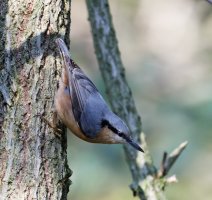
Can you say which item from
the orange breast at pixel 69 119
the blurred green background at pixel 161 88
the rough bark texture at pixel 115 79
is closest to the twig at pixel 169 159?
the rough bark texture at pixel 115 79

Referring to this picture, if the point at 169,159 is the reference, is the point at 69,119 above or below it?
above

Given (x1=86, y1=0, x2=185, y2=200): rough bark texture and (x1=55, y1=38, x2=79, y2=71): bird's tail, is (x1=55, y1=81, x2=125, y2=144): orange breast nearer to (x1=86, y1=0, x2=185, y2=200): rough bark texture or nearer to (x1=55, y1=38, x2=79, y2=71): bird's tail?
(x1=55, y1=38, x2=79, y2=71): bird's tail

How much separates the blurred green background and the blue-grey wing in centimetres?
250

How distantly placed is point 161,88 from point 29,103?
6.49 m

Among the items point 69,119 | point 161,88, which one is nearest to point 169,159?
point 69,119

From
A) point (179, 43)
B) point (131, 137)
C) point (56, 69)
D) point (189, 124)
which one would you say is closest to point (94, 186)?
point (189, 124)

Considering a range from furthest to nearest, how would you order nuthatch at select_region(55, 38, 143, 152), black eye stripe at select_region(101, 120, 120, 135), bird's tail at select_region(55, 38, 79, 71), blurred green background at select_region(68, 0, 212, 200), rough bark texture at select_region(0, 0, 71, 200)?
blurred green background at select_region(68, 0, 212, 200), black eye stripe at select_region(101, 120, 120, 135), nuthatch at select_region(55, 38, 143, 152), bird's tail at select_region(55, 38, 79, 71), rough bark texture at select_region(0, 0, 71, 200)

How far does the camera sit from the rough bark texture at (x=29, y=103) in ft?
9.89

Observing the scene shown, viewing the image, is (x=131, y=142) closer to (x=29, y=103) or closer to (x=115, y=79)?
(x=115, y=79)

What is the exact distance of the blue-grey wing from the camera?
3.71 m

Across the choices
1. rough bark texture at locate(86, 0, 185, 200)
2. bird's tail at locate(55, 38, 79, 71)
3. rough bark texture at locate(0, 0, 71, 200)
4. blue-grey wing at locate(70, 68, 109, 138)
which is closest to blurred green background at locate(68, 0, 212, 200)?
rough bark texture at locate(86, 0, 185, 200)

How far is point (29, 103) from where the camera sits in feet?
10.1

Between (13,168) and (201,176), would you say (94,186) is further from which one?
(13,168)

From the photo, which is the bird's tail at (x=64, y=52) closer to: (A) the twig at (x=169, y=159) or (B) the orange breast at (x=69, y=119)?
(B) the orange breast at (x=69, y=119)
